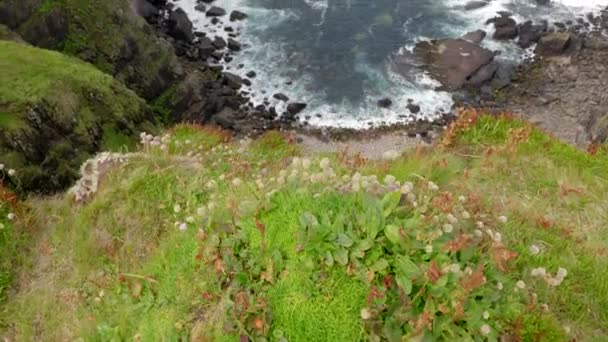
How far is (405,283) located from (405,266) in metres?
0.19

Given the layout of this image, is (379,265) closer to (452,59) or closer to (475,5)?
(452,59)

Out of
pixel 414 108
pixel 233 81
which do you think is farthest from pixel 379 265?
pixel 233 81

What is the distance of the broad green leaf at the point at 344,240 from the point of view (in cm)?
579

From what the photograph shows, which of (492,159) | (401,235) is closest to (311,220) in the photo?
(401,235)

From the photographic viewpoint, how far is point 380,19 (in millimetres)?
39656

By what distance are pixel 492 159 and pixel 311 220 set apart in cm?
711

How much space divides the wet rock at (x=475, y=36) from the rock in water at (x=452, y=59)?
2.33 ft

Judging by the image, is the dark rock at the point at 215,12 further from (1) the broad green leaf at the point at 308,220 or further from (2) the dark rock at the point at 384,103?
(1) the broad green leaf at the point at 308,220

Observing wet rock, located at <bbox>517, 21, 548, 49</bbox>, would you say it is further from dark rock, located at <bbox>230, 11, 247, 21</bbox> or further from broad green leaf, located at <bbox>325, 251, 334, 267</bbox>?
broad green leaf, located at <bbox>325, 251, 334, 267</bbox>

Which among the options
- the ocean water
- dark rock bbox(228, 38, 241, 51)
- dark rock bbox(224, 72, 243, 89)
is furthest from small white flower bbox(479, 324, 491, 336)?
dark rock bbox(228, 38, 241, 51)

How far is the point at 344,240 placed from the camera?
5.82m

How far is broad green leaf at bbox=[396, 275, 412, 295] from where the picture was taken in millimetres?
5453

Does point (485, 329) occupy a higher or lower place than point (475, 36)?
higher

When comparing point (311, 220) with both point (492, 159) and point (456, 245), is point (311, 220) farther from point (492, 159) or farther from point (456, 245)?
point (492, 159)
